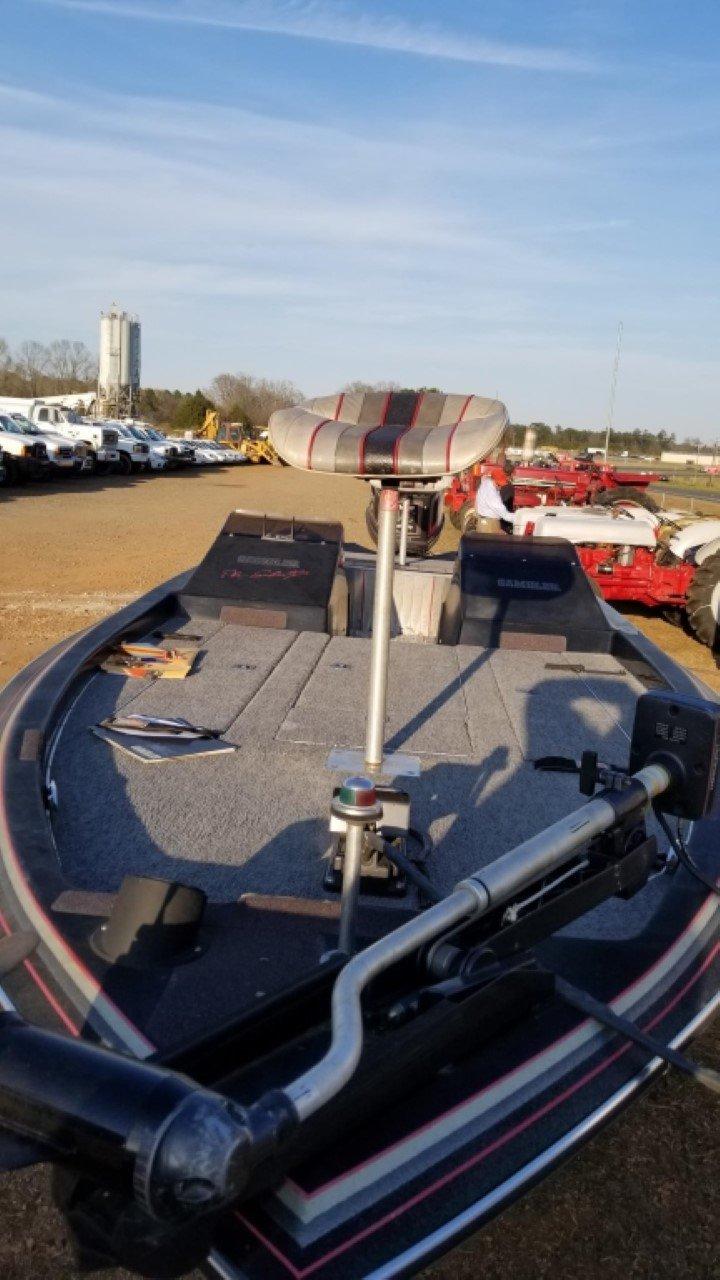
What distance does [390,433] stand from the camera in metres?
2.76

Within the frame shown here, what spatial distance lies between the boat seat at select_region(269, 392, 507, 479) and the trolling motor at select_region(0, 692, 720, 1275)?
2.85 feet

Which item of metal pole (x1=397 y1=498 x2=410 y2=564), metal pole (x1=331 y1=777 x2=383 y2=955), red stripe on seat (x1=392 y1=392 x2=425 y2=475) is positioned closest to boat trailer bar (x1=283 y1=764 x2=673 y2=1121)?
metal pole (x1=331 y1=777 x2=383 y2=955)

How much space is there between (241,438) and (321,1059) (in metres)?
42.6

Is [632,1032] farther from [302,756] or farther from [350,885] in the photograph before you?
[302,756]

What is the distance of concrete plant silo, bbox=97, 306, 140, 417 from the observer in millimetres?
54844

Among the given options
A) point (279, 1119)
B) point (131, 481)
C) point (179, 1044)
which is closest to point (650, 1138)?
point (179, 1044)

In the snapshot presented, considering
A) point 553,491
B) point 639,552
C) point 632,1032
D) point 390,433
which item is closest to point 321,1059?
point 632,1032

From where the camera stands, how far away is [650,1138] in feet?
9.00

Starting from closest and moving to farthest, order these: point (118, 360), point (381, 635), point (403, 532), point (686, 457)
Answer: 1. point (381, 635)
2. point (403, 532)
3. point (118, 360)
4. point (686, 457)

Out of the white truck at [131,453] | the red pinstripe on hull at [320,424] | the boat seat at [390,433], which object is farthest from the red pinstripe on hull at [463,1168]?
the white truck at [131,453]

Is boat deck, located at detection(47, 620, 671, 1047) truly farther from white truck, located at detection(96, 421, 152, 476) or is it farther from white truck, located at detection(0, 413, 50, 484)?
white truck, located at detection(96, 421, 152, 476)

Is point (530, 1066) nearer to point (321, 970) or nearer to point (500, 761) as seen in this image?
point (321, 970)

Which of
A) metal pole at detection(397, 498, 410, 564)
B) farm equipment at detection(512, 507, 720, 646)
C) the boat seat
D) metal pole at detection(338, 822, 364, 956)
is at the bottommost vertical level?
farm equipment at detection(512, 507, 720, 646)

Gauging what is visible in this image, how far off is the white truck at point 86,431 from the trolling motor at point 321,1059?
2521 cm
